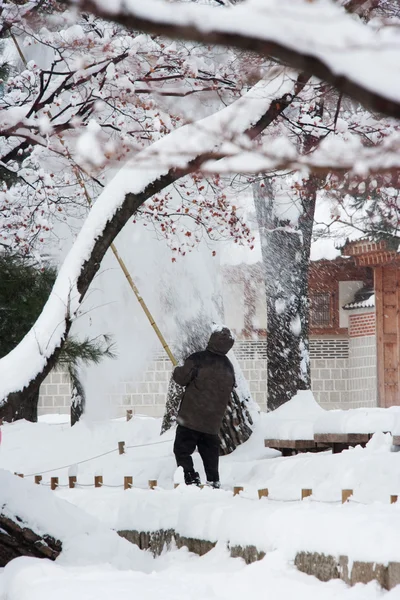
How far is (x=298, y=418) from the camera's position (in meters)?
10.2

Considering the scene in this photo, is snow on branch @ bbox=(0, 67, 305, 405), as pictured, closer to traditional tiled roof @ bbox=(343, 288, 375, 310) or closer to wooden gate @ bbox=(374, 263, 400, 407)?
wooden gate @ bbox=(374, 263, 400, 407)

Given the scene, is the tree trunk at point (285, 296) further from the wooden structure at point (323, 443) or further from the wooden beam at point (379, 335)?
the wooden beam at point (379, 335)

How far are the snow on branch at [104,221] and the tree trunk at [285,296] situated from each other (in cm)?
639

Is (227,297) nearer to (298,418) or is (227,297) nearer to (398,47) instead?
(298,418)

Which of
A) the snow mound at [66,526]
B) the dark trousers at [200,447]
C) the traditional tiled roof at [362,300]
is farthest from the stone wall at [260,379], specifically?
the snow mound at [66,526]

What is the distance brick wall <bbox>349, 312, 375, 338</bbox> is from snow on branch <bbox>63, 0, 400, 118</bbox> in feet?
55.4

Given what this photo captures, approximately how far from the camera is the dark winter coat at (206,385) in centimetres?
789

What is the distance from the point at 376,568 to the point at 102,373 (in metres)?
12.3

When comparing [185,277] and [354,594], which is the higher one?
[185,277]

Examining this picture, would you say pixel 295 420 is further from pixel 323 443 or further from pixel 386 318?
pixel 386 318

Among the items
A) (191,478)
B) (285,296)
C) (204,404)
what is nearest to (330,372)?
(285,296)

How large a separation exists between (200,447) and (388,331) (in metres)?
9.98

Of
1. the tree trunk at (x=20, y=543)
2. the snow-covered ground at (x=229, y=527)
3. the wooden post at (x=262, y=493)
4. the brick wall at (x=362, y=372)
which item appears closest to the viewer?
the snow-covered ground at (x=229, y=527)

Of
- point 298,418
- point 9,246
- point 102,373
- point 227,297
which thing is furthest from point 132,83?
point 227,297
